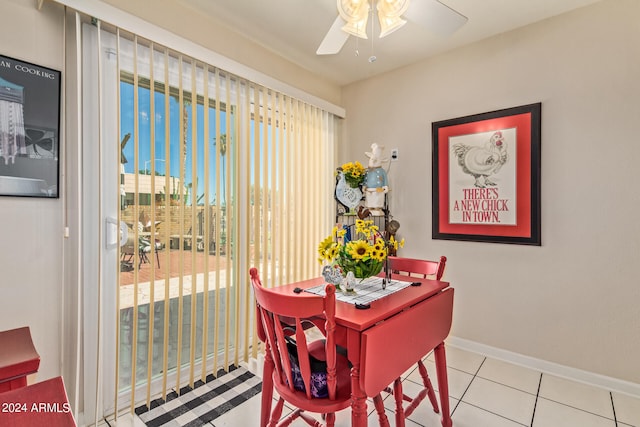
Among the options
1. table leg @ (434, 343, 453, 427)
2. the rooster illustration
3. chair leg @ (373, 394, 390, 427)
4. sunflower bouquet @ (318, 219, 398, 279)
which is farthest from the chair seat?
the rooster illustration

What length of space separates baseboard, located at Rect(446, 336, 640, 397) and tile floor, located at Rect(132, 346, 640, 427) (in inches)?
1.6

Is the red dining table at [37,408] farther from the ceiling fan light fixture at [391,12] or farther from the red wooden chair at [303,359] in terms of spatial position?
the ceiling fan light fixture at [391,12]

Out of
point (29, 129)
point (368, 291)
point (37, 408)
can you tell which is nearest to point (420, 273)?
point (368, 291)

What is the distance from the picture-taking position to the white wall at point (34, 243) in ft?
4.72

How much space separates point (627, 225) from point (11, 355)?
3.18 metres

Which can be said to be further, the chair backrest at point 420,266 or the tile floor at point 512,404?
the chair backrest at point 420,266

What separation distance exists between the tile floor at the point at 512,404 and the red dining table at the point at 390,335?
0.93ft

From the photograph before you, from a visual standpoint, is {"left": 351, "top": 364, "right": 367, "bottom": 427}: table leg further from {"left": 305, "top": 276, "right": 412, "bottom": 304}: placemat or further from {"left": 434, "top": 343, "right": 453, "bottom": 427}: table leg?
{"left": 434, "top": 343, "right": 453, "bottom": 427}: table leg

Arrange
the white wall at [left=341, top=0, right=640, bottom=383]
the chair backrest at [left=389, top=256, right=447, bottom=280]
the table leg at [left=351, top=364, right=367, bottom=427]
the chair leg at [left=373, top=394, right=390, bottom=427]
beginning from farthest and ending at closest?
the white wall at [left=341, top=0, right=640, bottom=383] < the chair backrest at [left=389, top=256, right=447, bottom=280] < the chair leg at [left=373, top=394, right=390, bottom=427] < the table leg at [left=351, top=364, right=367, bottom=427]

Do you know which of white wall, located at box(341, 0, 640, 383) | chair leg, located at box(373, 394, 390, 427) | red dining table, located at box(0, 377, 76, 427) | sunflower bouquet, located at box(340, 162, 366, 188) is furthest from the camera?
sunflower bouquet, located at box(340, 162, 366, 188)

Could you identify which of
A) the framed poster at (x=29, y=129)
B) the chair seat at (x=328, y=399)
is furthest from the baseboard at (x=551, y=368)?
the framed poster at (x=29, y=129)

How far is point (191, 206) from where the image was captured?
2012 millimetres

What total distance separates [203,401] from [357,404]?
123cm

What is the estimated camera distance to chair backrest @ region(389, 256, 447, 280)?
1.88 m
